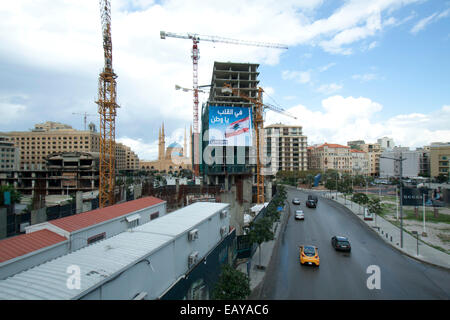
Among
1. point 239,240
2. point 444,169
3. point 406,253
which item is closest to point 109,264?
point 239,240

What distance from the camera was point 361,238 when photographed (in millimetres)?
18844

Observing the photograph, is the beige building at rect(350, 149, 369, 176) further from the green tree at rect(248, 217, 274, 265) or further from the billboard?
the green tree at rect(248, 217, 274, 265)

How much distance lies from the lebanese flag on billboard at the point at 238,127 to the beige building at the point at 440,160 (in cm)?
6015

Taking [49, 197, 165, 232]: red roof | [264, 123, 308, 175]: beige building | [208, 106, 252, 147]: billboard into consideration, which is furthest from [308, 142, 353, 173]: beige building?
[49, 197, 165, 232]: red roof

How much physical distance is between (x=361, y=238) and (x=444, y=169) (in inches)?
2677

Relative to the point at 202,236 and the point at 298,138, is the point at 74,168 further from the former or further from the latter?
the point at 298,138

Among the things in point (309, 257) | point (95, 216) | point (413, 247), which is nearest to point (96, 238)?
point (95, 216)

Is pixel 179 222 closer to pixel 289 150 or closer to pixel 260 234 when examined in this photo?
pixel 260 234

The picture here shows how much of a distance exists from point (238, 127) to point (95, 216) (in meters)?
33.6

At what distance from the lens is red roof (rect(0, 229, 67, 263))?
8.26m

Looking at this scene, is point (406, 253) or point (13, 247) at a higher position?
point (13, 247)

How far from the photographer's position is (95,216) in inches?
A: 498

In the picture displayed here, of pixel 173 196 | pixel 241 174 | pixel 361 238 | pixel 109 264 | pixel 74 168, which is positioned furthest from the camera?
pixel 74 168
